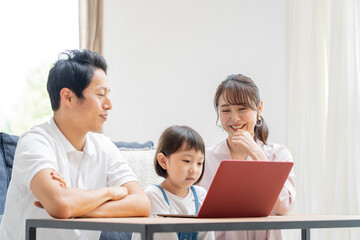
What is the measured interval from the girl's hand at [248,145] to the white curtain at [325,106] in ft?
4.31

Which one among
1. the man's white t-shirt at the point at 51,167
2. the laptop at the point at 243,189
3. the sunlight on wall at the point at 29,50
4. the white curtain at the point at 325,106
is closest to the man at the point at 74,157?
the man's white t-shirt at the point at 51,167

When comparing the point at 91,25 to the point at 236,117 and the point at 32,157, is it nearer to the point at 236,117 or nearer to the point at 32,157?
the point at 236,117

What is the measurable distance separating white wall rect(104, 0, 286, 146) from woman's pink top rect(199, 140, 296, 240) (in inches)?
69.7

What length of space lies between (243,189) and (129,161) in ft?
3.80

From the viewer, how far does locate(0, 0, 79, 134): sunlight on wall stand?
12.3 ft

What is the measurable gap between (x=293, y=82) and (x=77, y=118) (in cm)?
225

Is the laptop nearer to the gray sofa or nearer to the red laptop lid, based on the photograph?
the red laptop lid

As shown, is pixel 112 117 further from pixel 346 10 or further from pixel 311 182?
pixel 346 10

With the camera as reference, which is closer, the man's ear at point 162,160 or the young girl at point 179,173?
the young girl at point 179,173

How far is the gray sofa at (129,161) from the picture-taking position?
86.5 inches

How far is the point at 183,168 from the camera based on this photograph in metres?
1.90

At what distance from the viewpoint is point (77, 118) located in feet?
5.80

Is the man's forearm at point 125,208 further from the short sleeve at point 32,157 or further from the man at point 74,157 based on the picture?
the short sleeve at point 32,157

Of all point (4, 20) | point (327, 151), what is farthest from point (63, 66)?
point (4, 20)
